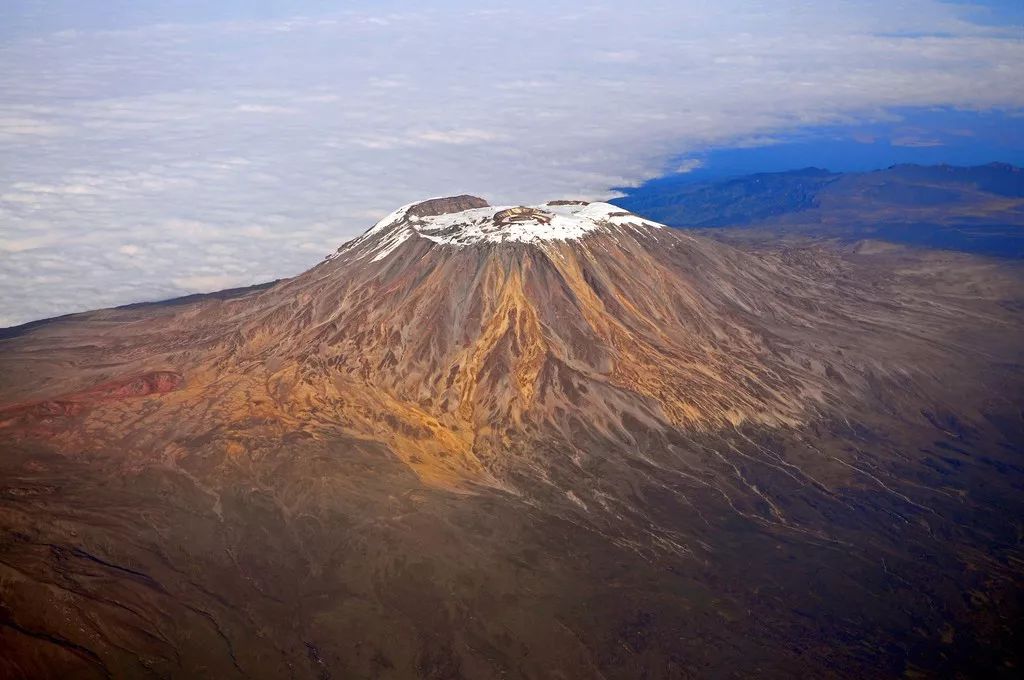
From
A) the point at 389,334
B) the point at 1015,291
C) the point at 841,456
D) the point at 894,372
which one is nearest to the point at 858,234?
the point at 1015,291

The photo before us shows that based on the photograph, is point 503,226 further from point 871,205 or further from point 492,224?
point 871,205

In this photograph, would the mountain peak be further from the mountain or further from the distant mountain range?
the distant mountain range

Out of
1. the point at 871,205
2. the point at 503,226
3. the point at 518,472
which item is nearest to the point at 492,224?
the point at 503,226

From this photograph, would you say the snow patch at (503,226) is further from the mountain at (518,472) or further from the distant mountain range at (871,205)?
the distant mountain range at (871,205)

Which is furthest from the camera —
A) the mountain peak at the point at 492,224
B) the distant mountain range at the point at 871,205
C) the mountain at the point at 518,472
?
the distant mountain range at the point at 871,205

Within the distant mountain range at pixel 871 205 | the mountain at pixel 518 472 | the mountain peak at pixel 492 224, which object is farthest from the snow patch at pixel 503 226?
the distant mountain range at pixel 871 205

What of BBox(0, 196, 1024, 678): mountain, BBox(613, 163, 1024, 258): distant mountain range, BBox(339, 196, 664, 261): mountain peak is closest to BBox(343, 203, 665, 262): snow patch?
BBox(339, 196, 664, 261): mountain peak
